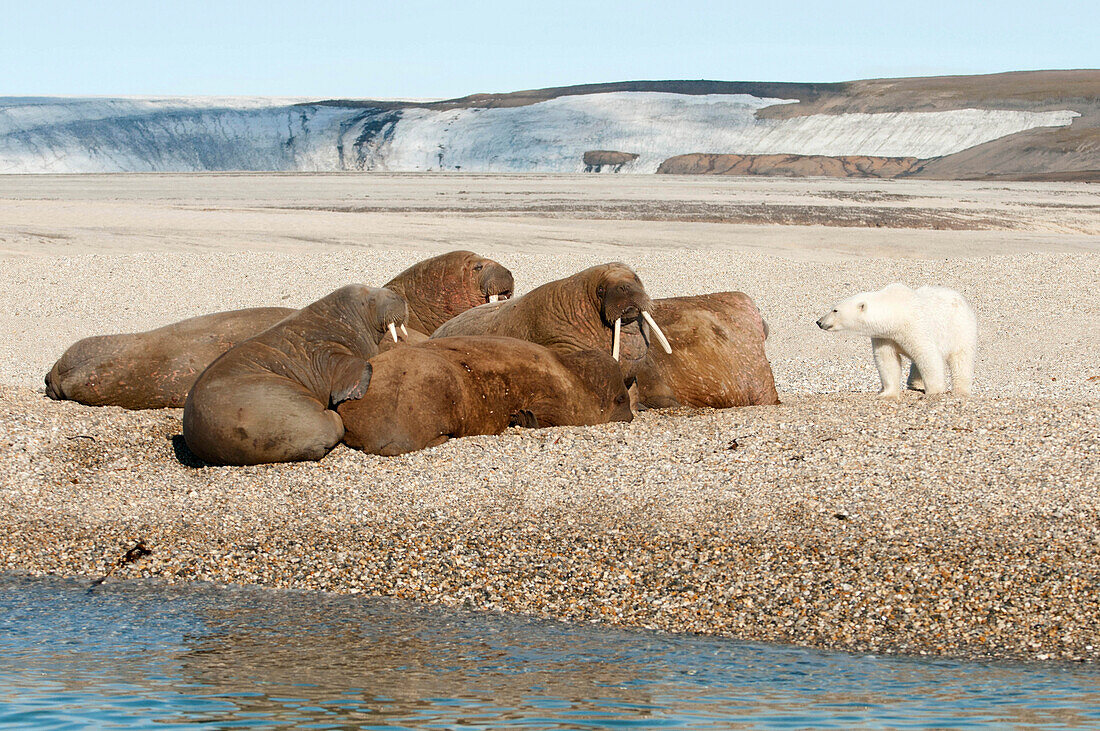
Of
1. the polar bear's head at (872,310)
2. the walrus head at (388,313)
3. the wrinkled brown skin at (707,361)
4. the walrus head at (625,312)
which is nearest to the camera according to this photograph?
the walrus head at (388,313)

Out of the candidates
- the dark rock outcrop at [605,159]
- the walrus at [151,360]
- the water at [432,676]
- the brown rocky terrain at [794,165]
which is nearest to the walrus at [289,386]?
the walrus at [151,360]

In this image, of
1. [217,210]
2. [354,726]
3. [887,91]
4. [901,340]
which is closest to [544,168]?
[887,91]

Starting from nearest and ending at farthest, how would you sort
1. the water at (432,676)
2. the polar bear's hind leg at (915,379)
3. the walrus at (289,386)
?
the water at (432,676)
the walrus at (289,386)
the polar bear's hind leg at (915,379)

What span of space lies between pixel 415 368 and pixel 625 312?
183cm

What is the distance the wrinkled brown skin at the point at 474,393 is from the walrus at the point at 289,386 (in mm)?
162

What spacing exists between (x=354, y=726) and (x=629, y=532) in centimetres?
258

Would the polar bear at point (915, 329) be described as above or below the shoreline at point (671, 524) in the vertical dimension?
above

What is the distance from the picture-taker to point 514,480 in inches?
275

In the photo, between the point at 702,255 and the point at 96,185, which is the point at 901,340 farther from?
the point at 96,185

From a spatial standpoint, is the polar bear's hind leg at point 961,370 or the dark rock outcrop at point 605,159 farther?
the dark rock outcrop at point 605,159

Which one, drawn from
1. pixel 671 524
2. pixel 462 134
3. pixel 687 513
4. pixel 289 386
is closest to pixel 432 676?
pixel 671 524

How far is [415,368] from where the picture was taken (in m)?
7.92

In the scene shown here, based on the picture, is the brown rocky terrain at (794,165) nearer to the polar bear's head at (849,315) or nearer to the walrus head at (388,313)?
the polar bear's head at (849,315)

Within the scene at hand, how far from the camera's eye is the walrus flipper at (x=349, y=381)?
7.70 m
